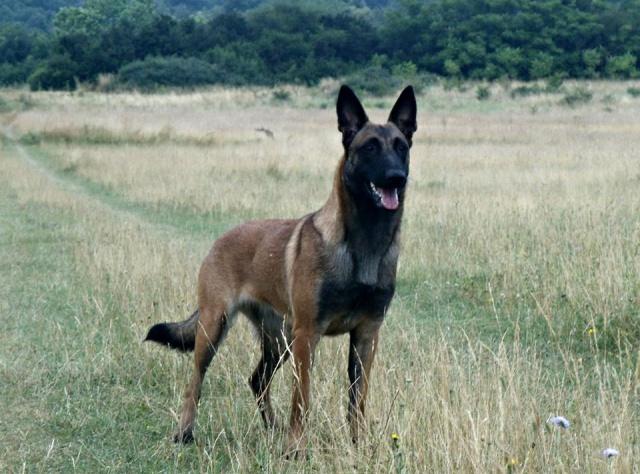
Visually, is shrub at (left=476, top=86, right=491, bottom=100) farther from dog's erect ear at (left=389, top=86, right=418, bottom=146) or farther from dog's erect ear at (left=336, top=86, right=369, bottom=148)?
dog's erect ear at (left=336, top=86, right=369, bottom=148)

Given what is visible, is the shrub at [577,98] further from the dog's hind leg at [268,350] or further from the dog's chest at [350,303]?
the dog's chest at [350,303]

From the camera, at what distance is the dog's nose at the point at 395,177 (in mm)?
4066

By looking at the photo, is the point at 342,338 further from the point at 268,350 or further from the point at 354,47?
the point at 354,47

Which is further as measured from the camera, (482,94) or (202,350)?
(482,94)

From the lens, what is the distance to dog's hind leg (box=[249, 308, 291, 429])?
474 cm

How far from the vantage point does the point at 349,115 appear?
173 inches

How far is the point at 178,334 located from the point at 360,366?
1145 mm

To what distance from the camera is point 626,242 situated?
7.72m

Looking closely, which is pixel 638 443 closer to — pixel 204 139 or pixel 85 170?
pixel 85 170

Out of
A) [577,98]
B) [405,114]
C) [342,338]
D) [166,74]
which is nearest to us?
[405,114]

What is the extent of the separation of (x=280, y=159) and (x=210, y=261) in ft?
41.4

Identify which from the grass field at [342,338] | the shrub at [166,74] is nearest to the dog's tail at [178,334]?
the grass field at [342,338]

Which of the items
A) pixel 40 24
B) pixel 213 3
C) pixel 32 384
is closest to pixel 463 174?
pixel 32 384

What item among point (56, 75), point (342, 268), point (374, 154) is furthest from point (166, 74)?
point (342, 268)
